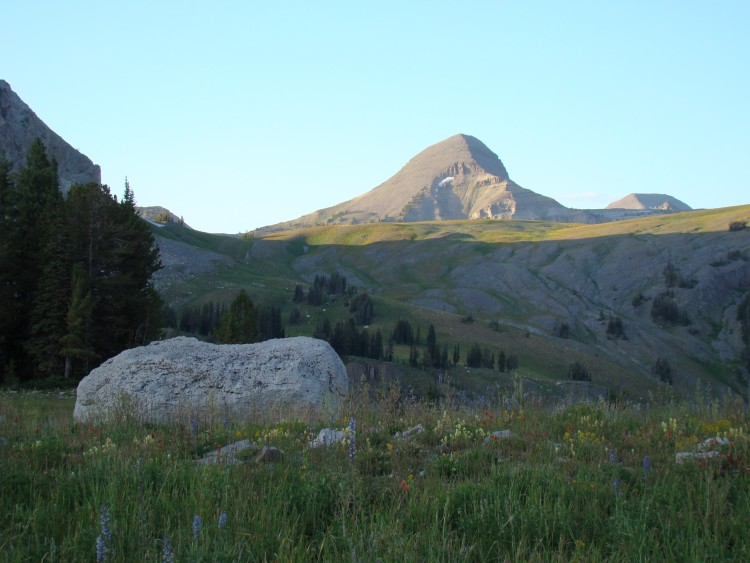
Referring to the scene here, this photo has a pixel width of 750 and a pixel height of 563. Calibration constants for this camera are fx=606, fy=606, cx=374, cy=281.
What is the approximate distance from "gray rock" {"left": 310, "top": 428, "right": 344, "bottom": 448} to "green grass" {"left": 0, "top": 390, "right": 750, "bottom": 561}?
18 cm

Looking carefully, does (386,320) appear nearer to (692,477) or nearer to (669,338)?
(669,338)

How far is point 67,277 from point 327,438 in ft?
107

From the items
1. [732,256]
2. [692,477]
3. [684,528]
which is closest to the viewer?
[684,528]

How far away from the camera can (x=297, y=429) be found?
8492 mm

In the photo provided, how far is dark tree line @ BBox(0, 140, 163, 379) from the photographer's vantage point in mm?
33969

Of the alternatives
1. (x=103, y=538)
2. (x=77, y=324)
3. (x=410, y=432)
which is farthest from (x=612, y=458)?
(x=77, y=324)

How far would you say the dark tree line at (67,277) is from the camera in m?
34.0

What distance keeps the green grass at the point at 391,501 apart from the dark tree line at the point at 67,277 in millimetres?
30027

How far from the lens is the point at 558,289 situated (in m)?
150

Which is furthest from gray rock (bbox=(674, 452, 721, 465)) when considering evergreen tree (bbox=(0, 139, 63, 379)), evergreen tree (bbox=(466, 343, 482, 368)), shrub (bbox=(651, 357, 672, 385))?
shrub (bbox=(651, 357, 672, 385))

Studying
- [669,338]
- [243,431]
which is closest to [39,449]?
[243,431]

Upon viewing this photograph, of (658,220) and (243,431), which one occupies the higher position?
(658,220)

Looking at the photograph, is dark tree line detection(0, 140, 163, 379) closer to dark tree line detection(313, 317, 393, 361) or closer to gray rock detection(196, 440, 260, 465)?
gray rock detection(196, 440, 260, 465)

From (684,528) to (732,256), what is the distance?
16203 centimetres
